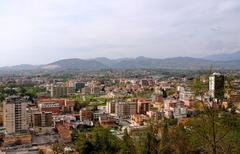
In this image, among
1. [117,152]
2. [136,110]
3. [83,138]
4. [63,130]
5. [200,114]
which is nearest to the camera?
[200,114]

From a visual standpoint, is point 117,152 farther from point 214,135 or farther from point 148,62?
point 148,62

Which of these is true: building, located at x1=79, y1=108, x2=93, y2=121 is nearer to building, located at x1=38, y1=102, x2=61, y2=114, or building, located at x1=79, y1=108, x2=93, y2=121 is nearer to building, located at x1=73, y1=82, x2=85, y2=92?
building, located at x1=38, y1=102, x2=61, y2=114

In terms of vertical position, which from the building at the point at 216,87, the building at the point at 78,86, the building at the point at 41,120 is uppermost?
the building at the point at 216,87

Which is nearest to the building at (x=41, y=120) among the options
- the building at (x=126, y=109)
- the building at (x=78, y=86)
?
the building at (x=126, y=109)

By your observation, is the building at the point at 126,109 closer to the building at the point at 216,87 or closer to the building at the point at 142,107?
the building at the point at 142,107

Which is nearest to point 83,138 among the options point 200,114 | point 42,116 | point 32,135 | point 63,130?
point 200,114
